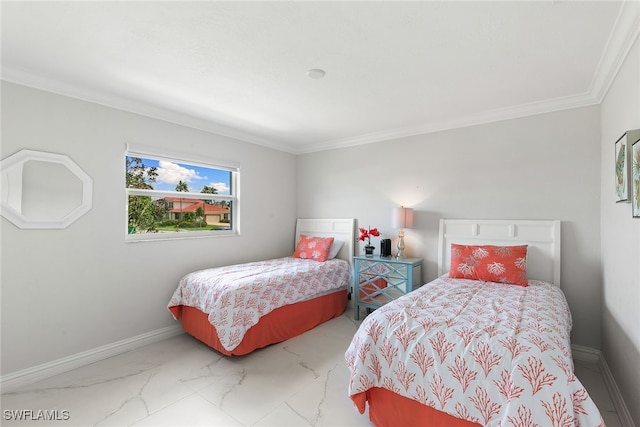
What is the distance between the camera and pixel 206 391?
2264mm

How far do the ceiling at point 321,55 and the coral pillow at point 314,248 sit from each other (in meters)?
1.71

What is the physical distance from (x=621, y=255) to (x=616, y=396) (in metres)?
0.97

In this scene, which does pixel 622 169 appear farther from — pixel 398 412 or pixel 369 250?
pixel 369 250

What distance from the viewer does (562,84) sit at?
2576 mm

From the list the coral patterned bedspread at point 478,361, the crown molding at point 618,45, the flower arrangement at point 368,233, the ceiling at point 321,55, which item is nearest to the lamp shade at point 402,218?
the flower arrangement at point 368,233

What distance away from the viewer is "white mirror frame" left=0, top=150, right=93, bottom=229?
232 centimetres

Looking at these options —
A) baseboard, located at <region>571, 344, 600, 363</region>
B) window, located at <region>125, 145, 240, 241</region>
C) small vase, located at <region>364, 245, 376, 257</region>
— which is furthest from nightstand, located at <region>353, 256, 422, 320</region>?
window, located at <region>125, 145, 240, 241</region>

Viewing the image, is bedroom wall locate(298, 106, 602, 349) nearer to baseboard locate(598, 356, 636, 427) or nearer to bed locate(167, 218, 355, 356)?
baseboard locate(598, 356, 636, 427)

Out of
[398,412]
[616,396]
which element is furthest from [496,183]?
[398,412]

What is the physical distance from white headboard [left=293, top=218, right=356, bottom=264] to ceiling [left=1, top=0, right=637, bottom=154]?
5.29 feet

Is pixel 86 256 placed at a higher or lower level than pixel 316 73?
lower

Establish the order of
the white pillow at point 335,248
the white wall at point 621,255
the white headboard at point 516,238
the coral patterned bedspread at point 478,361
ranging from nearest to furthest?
the coral patterned bedspread at point 478,361
the white wall at point 621,255
the white headboard at point 516,238
the white pillow at point 335,248

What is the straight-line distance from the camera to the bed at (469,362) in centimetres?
133

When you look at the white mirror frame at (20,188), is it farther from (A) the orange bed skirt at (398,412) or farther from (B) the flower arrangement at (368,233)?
(B) the flower arrangement at (368,233)
